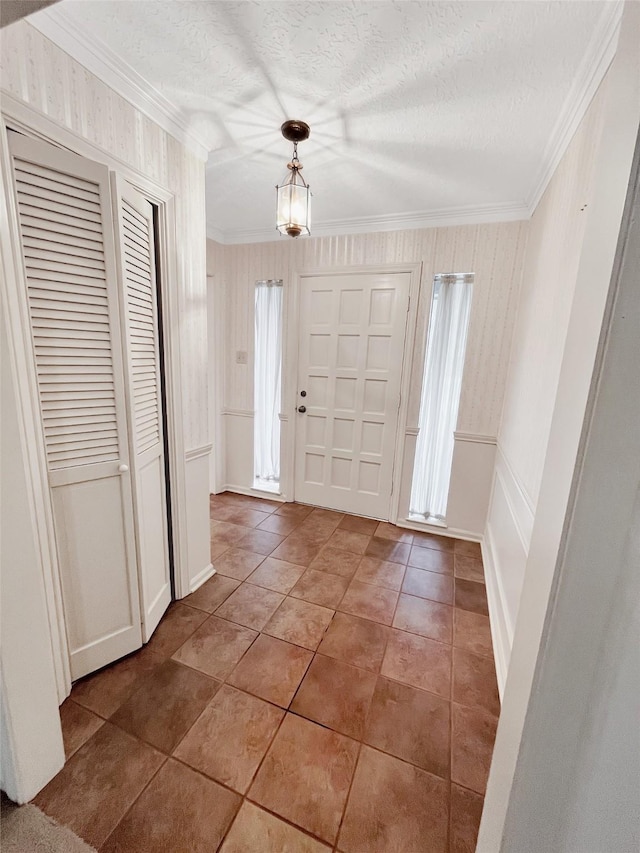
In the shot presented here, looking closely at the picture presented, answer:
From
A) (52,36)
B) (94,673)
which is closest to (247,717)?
(94,673)

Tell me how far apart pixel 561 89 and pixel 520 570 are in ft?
6.52

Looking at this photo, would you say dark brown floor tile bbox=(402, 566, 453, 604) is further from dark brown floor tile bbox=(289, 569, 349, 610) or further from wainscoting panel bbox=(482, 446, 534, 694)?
dark brown floor tile bbox=(289, 569, 349, 610)

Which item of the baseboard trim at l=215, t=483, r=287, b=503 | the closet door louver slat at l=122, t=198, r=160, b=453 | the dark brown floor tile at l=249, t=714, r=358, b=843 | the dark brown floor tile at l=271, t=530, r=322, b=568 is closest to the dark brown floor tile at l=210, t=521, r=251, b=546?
the dark brown floor tile at l=271, t=530, r=322, b=568

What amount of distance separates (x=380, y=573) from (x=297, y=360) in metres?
1.89

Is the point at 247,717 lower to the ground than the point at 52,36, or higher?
lower

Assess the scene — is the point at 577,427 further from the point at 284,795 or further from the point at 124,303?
the point at 124,303

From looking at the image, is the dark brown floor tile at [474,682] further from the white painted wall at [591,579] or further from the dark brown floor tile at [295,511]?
the dark brown floor tile at [295,511]

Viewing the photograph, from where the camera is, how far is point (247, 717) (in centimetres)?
134

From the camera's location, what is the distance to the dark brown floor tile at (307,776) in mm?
1061

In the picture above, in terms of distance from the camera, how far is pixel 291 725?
4.34 ft

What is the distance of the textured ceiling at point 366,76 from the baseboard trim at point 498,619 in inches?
90.3

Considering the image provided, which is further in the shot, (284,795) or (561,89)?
(561,89)

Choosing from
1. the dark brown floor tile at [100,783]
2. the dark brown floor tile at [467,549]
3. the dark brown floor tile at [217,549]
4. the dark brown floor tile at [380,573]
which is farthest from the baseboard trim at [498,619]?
the dark brown floor tile at [217,549]

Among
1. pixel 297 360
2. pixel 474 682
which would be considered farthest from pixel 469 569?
pixel 297 360
